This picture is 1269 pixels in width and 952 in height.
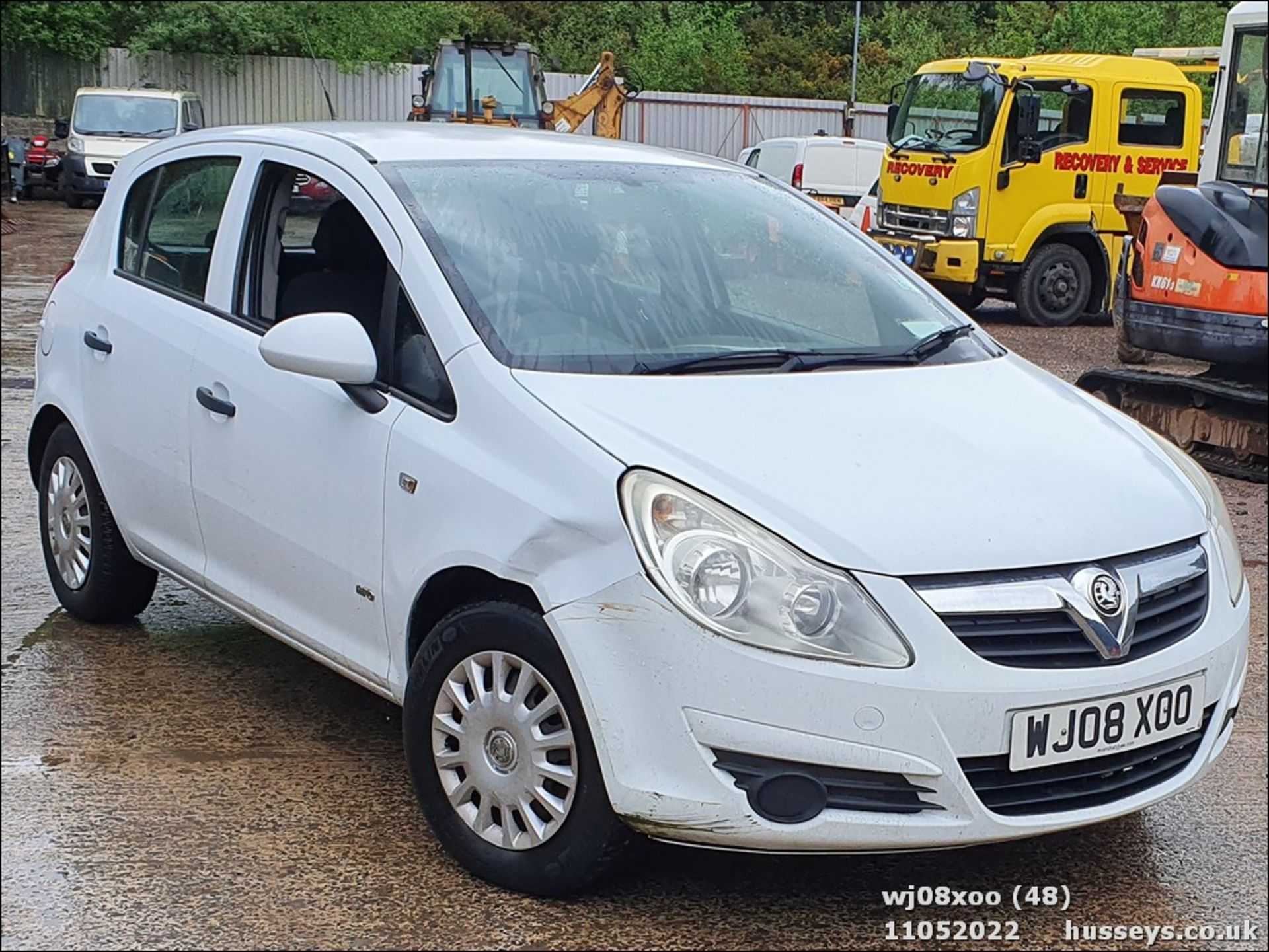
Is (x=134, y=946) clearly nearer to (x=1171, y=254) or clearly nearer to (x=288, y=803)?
(x=288, y=803)

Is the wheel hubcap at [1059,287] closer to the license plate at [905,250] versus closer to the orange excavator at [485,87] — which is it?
the license plate at [905,250]

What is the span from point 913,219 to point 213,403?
42.6 ft

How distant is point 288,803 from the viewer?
13.1 ft

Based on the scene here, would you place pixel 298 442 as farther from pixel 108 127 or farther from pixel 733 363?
pixel 108 127

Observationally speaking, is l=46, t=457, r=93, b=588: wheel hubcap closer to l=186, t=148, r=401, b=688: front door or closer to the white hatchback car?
the white hatchback car

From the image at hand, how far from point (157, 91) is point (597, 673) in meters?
25.5

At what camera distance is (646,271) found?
13.7ft

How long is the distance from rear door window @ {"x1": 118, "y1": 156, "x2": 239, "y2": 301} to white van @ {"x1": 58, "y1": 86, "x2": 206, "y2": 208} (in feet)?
70.6

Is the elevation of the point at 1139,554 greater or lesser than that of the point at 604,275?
lesser

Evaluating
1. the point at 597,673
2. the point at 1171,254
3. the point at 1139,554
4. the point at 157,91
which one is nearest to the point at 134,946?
the point at 597,673

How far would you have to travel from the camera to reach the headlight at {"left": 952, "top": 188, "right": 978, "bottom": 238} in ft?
51.9

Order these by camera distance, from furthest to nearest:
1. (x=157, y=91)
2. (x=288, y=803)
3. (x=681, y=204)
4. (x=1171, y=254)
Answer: (x=157, y=91) < (x=1171, y=254) < (x=681, y=204) < (x=288, y=803)

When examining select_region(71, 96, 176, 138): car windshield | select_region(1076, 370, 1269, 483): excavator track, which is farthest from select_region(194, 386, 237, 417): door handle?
select_region(71, 96, 176, 138): car windshield

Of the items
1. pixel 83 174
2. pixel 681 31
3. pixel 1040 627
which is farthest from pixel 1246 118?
pixel 681 31
